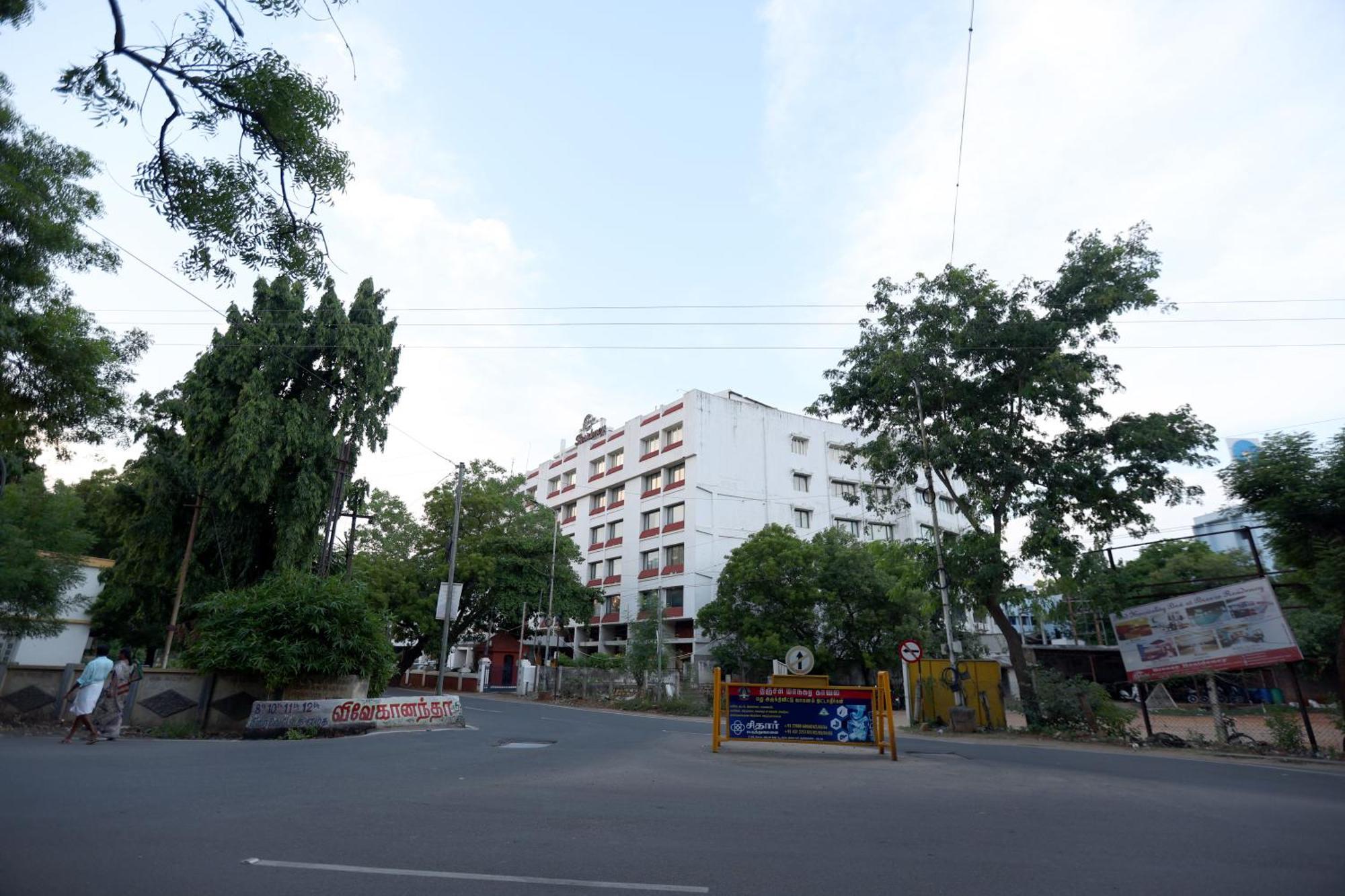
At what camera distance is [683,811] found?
694 cm

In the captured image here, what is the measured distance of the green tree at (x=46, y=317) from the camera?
5.75m

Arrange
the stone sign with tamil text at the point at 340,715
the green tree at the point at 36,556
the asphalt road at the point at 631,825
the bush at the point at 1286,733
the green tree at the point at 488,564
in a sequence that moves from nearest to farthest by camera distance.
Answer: the asphalt road at the point at 631,825, the bush at the point at 1286,733, the stone sign with tamil text at the point at 340,715, the green tree at the point at 36,556, the green tree at the point at 488,564

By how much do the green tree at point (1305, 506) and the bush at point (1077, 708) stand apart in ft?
15.9

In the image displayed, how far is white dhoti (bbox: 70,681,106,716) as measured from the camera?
1202cm

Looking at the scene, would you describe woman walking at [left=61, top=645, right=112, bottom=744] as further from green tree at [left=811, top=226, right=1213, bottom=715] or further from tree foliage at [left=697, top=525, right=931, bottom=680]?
tree foliage at [left=697, top=525, right=931, bottom=680]

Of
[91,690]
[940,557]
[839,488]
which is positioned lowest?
[91,690]

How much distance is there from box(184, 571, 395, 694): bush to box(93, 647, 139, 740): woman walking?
1620 millimetres

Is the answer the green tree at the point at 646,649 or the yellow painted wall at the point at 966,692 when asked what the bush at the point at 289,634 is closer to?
the yellow painted wall at the point at 966,692

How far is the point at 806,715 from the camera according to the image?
1295 cm

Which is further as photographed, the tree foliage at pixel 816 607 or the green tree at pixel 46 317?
the tree foliage at pixel 816 607

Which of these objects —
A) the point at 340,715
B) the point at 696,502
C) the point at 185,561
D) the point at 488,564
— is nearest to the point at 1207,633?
the point at 340,715

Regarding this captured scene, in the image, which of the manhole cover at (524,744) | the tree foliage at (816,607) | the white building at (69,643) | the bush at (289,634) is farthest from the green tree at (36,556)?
the tree foliage at (816,607)

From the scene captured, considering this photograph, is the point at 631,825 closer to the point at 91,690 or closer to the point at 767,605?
Answer: the point at 91,690

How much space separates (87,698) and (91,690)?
15 cm
